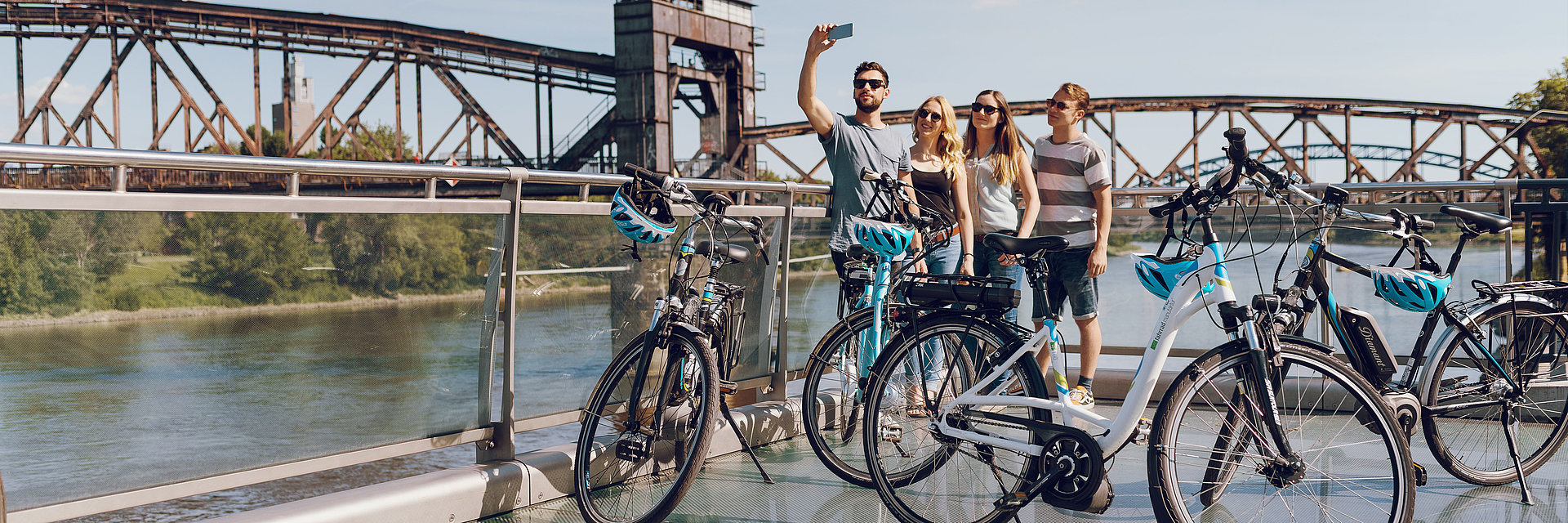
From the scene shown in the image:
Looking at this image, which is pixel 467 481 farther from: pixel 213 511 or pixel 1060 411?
pixel 213 511

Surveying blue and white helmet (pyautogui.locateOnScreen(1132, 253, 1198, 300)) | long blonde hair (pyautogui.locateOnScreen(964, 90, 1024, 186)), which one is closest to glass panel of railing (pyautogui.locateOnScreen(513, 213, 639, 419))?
long blonde hair (pyautogui.locateOnScreen(964, 90, 1024, 186))

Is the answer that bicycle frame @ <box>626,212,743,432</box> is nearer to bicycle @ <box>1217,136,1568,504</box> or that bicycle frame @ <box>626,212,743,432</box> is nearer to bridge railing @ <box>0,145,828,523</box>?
bridge railing @ <box>0,145,828,523</box>

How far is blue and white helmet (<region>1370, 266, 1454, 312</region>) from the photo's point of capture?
346cm

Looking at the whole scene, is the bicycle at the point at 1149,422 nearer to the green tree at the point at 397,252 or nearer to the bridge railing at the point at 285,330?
the bridge railing at the point at 285,330

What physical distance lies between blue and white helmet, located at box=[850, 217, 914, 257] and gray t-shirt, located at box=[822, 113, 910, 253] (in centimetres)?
53

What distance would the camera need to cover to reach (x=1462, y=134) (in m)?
44.4

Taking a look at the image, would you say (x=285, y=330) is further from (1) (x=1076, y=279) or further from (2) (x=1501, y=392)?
(2) (x=1501, y=392)

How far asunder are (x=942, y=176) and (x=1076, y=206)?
54cm

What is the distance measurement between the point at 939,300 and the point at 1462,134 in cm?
4947

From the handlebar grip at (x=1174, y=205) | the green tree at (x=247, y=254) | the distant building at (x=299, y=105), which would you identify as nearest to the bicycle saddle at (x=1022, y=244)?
the handlebar grip at (x=1174, y=205)

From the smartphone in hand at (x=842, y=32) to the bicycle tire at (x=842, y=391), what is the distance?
1.01 meters

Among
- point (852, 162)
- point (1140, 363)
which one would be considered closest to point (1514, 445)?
point (1140, 363)

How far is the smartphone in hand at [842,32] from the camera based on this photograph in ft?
13.0

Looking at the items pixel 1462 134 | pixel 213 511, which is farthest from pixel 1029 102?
pixel 213 511
